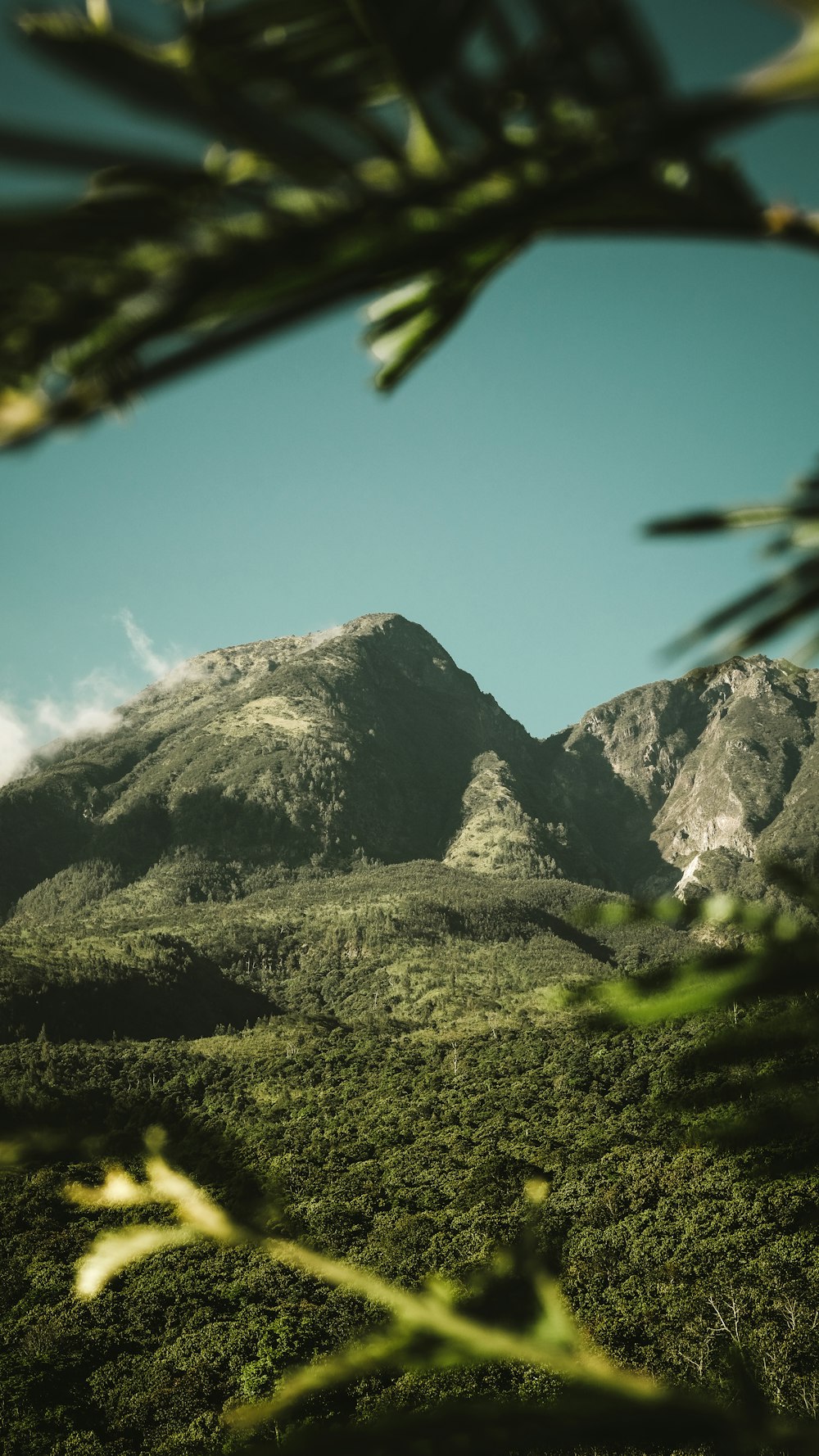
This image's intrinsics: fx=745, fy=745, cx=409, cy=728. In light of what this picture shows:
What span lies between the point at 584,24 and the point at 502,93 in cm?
3

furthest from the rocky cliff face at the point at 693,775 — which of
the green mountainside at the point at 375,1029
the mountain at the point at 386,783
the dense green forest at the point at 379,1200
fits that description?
the dense green forest at the point at 379,1200

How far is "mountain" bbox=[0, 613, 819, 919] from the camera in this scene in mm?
77688

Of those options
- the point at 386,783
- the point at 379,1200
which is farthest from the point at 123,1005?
the point at 386,783

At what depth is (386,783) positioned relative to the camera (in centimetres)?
8900

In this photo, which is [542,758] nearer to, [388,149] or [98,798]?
[98,798]

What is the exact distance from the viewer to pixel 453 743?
3986 inches

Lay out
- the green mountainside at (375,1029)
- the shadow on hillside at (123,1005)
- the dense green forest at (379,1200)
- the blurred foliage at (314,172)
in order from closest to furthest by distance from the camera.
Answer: the blurred foliage at (314,172), the dense green forest at (379,1200), the green mountainside at (375,1029), the shadow on hillside at (123,1005)

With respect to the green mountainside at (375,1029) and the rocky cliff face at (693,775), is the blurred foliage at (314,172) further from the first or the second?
the rocky cliff face at (693,775)

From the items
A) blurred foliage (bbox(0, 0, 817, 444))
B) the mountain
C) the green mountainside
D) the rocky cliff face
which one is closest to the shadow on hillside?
the green mountainside

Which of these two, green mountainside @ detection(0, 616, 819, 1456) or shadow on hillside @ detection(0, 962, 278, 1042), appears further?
shadow on hillside @ detection(0, 962, 278, 1042)

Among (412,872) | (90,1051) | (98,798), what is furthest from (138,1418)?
(98,798)

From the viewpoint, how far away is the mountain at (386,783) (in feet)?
255

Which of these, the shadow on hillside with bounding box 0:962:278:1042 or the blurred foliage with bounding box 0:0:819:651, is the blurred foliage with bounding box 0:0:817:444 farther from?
the shadow on hillside with bounding box 0:962:278:1042

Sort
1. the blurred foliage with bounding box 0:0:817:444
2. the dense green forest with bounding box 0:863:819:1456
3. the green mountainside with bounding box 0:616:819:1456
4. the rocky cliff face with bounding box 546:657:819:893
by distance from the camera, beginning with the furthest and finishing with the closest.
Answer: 1. the rocky cliff face with bounding box 546:657:819:893
2. the green mountainside with bounding box 0:616:819:1456
3. the dense green forest with bounding box 0:863:819:1456
4. the blurred foliage with bounding box 0:0:817:444
